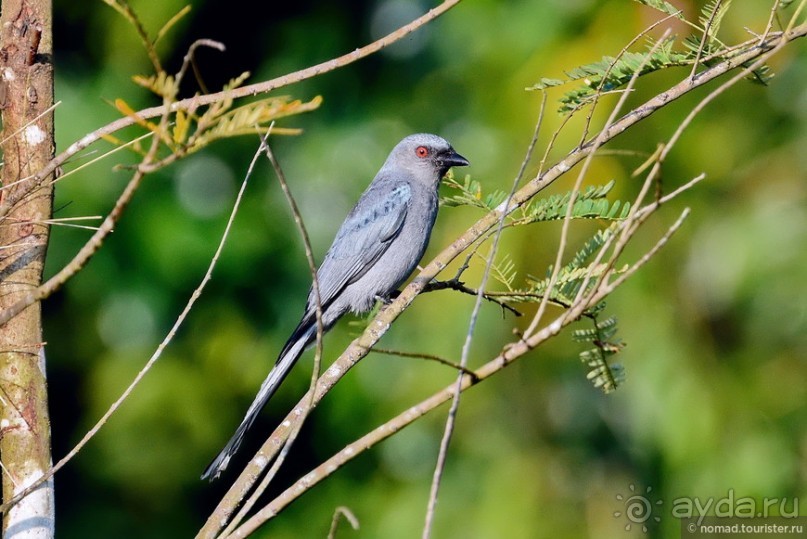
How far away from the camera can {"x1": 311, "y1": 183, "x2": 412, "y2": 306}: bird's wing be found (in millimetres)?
5609

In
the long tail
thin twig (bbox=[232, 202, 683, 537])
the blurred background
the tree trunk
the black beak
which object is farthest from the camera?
the blurred background

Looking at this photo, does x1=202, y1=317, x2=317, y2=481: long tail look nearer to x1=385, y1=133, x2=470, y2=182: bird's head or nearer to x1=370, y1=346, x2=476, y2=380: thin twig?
x1=385, y1=133, x2=470, y2=182: bird's head

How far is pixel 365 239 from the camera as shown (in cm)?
571

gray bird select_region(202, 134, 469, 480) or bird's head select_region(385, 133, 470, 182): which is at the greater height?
bird's head select_region(385, 133, 470, 182)

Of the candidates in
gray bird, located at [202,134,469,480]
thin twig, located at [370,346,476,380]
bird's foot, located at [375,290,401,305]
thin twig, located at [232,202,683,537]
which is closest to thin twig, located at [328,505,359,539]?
thin twig, located at [232,202,683,537]

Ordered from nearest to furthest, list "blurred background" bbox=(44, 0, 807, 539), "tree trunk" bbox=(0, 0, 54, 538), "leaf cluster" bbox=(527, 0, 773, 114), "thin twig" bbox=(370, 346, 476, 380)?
"thin twig" bbox=(370, 346, 476, 380) → "tree trunk" bbox=(0, 0, 54, 538) → "leaf cluster" bbox=(527, 0, 773, 114) → "blurred background" bbox=(44, 0, 807, 539)

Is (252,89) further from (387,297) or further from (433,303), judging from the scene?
(433,303)

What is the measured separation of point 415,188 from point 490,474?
2308 millimetres

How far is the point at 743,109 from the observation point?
7633mm

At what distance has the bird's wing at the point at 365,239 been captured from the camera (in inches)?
A: 221

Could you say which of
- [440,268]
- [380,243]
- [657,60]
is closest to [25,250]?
[440,268]

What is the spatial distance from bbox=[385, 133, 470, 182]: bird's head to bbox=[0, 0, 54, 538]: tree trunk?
2980mm

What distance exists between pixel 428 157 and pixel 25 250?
3.20m

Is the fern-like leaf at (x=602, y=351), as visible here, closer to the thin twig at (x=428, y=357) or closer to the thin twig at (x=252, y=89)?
the thin twig at (x=428, y=357)
